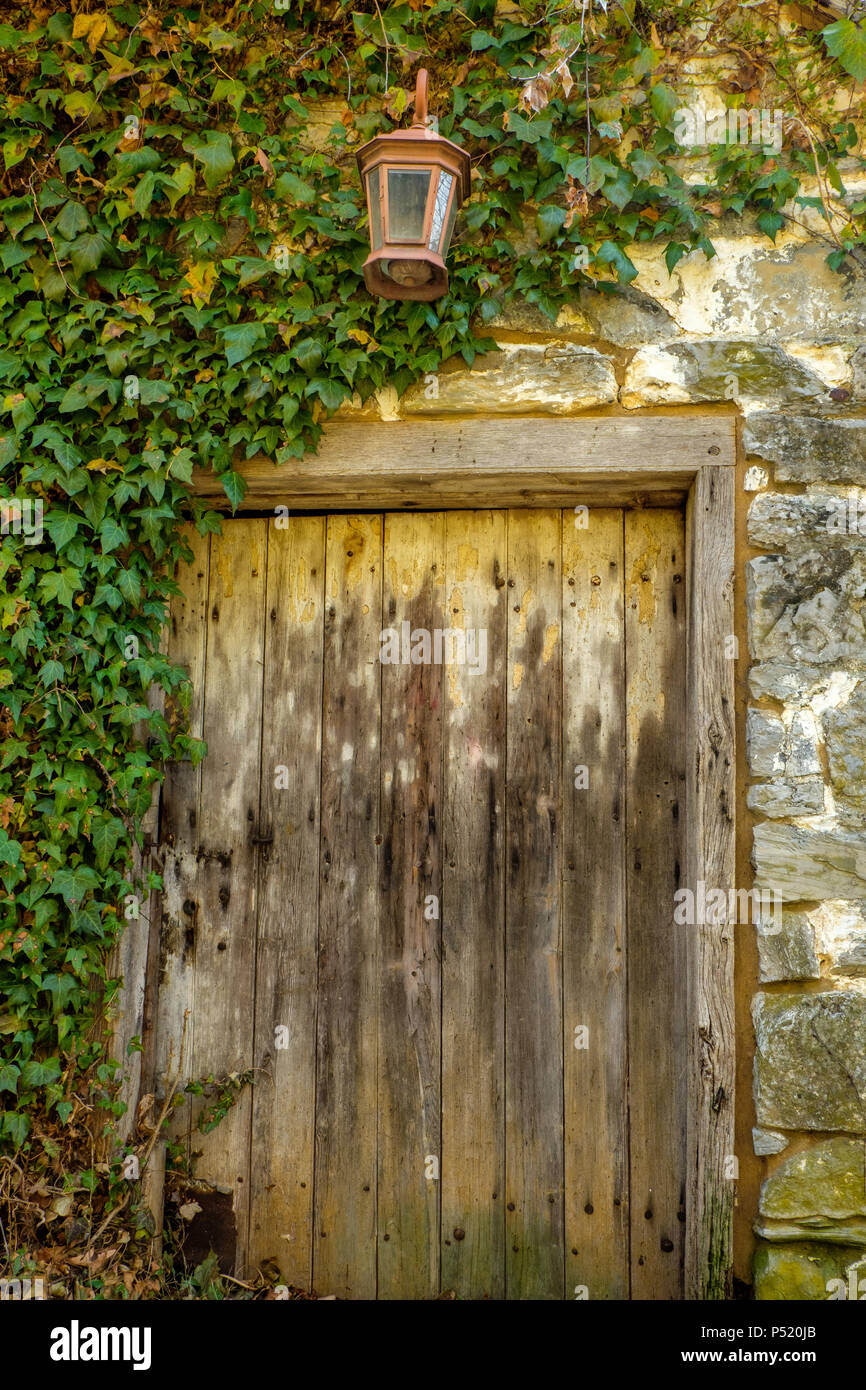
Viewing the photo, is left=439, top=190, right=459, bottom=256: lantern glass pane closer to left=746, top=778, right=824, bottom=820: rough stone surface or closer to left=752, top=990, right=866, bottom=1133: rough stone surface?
left=746, top=778, right=824, bottom=820: rough stone surface

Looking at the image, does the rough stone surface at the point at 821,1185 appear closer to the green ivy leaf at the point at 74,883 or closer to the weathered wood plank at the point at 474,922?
the weathered wood plank at the point at 474,922

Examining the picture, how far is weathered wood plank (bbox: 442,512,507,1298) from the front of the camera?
246 cm

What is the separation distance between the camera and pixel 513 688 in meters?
2.61

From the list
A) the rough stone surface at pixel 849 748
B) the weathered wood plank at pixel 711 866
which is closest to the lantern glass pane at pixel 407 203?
the weathered wood plank at pixel 711 866

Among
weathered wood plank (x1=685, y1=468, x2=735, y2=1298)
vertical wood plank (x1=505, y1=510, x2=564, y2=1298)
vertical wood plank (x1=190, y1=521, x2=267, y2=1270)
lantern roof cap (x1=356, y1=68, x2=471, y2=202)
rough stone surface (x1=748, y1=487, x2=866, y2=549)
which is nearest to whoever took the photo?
lantern roof cap (x1=356, y1=68, x2=471, y2=202)

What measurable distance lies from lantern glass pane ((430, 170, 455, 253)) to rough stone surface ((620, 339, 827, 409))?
56cm

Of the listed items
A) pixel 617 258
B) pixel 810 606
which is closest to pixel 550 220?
pixel 617 258

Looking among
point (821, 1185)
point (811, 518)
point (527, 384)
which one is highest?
point (527, 384)

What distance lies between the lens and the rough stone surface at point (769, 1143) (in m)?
2.20

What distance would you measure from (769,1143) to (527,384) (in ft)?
5.81

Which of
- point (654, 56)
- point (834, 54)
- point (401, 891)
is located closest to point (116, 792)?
point (401, 891)

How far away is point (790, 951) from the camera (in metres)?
2.25

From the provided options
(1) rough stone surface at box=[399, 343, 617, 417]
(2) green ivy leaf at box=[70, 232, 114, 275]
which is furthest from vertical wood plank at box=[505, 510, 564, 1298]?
(2) green ivy leaf at box=[70, 232, 114, 275]

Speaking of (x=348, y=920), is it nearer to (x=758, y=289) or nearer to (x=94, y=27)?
(x=758, y=289)
